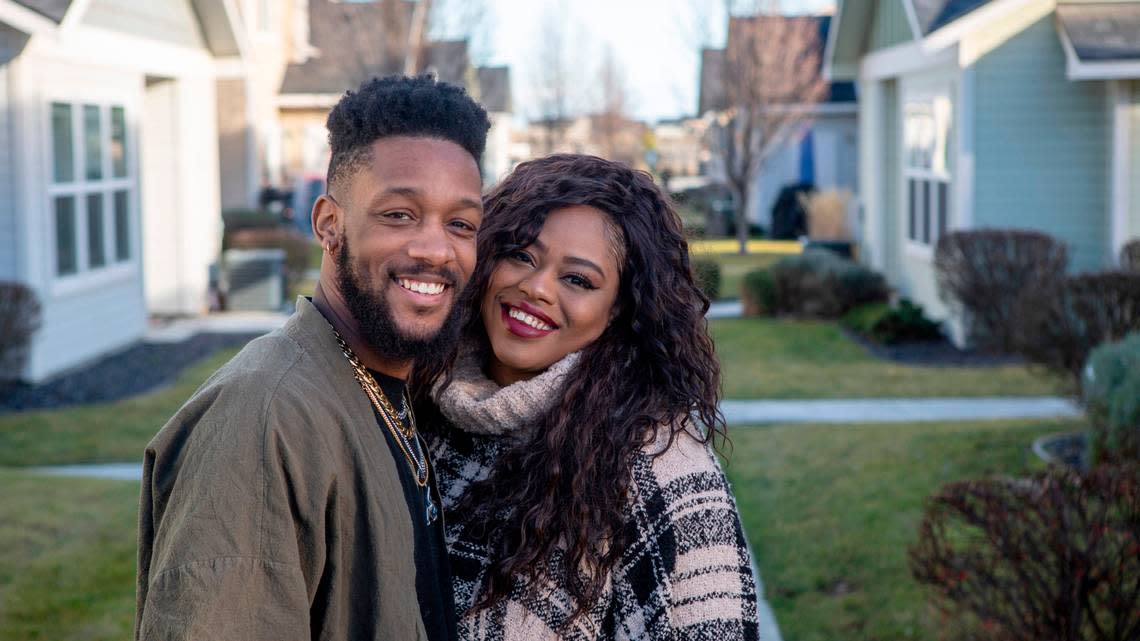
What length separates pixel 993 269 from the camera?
12.4 meters

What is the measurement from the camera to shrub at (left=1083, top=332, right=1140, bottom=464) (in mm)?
6367

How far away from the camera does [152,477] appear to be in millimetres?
1799

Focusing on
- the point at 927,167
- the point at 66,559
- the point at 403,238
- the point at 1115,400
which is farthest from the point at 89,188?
the point at 403,238

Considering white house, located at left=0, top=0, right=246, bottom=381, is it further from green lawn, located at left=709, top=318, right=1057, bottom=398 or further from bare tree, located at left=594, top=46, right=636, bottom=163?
bare tree, located at left=594, top=46, right=636, bottom=163

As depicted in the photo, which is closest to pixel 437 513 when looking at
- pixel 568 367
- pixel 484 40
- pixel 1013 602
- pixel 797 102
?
pixel 568 367

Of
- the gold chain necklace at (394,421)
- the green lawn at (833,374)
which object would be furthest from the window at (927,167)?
the gold chain necklace at (394,421)

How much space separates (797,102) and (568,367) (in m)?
26.2

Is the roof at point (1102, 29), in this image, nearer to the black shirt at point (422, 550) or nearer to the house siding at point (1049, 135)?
the house siding at point (1049, 135)

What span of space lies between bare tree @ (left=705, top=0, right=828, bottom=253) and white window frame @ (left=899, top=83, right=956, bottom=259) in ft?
32.4

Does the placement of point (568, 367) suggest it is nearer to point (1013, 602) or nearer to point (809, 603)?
point (1013, 602)

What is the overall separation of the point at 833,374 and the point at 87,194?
7392mm

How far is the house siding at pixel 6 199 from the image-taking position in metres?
10.8

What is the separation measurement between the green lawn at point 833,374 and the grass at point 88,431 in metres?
4.36

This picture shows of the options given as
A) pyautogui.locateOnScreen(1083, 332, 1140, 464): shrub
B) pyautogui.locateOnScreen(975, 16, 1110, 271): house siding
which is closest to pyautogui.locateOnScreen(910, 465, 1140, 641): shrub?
pyautogui.locateOnScreen(1083, 332, 1140, 464): shrub
